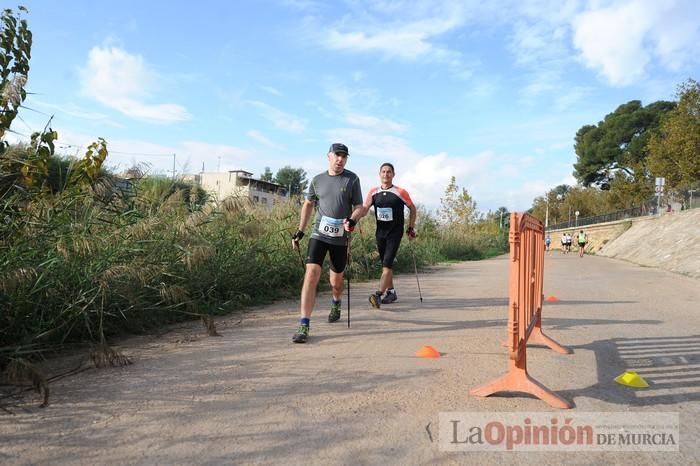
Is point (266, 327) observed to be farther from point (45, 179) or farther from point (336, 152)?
point (45, 179)

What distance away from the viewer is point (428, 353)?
186 inches

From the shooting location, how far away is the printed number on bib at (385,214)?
791 centimetres

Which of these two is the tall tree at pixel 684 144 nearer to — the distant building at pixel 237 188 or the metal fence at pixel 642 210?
the metal fence at pixel 642 210

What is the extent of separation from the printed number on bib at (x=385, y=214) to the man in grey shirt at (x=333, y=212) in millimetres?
1933

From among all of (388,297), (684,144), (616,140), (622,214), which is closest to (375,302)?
(388,297)

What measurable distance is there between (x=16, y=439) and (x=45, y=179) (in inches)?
134

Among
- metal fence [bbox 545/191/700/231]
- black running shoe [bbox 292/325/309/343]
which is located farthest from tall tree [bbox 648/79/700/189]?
black running shoe [bbox 292/325/309/343]

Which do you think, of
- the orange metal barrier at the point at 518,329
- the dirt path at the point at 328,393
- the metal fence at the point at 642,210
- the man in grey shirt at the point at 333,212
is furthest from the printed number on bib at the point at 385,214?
the metal fence at the point at 642,210

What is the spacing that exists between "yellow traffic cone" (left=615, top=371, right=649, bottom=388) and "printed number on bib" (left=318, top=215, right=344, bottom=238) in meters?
2.97

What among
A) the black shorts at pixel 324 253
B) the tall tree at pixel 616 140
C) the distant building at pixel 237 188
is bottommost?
the black shorts at pixel 324 253

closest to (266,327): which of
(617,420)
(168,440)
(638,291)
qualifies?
(168,440)

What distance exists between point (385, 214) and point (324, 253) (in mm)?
2361

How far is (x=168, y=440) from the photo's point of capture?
2783 millimetres

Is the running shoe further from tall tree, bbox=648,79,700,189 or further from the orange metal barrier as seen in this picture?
tall tree, bbox=648,79,700,189
